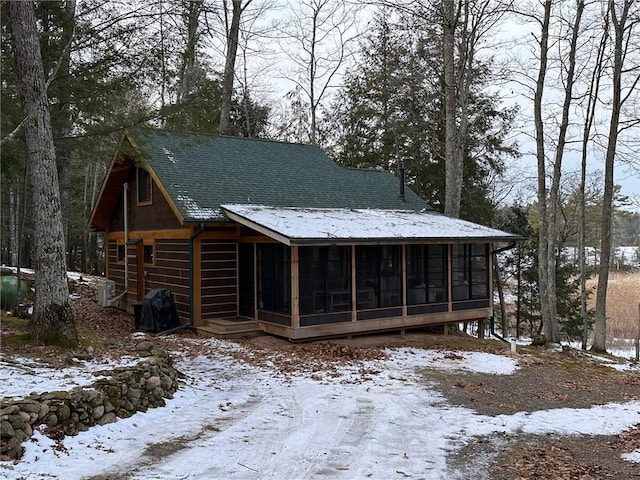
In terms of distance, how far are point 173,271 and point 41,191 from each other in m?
5.52

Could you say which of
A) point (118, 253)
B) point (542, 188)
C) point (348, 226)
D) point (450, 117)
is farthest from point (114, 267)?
point (542, 188)

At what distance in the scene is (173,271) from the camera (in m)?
13.8

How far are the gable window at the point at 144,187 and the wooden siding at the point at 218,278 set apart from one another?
9.96ft

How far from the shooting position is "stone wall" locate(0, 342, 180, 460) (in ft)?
16.6

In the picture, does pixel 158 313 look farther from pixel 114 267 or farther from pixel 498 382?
pixel 498 382

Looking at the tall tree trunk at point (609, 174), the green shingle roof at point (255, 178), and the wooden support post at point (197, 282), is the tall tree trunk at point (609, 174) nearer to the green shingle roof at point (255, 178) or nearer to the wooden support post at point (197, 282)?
the green shingle roof at point (255, 178)

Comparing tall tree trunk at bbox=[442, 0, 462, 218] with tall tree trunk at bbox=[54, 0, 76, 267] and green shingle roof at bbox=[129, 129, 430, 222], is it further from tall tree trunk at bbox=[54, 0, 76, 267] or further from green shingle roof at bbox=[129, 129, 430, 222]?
tall tree trunk at bbox=[54, 0, 76, 267]

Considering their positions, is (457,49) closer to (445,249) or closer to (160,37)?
(445,249)

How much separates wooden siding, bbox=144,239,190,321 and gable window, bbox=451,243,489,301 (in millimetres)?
6360

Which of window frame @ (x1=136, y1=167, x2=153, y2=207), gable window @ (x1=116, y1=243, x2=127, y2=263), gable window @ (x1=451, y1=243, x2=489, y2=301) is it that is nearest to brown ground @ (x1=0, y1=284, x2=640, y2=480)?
gable window @ (x1=451, y1=243, x2=489, y2=301)

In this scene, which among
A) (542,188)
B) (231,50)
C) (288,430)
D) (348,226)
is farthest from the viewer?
(231,50)

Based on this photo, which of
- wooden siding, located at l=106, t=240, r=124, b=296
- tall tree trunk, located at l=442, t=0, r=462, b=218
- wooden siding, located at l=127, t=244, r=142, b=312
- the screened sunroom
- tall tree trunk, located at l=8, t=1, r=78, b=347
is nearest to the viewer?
tall tree trunk, located at l=8, t=1, r=78, b=347

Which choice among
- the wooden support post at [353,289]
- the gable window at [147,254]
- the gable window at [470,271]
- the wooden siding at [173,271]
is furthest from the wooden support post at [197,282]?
the gable window at [470,271]

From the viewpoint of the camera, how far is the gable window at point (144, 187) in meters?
15.0
